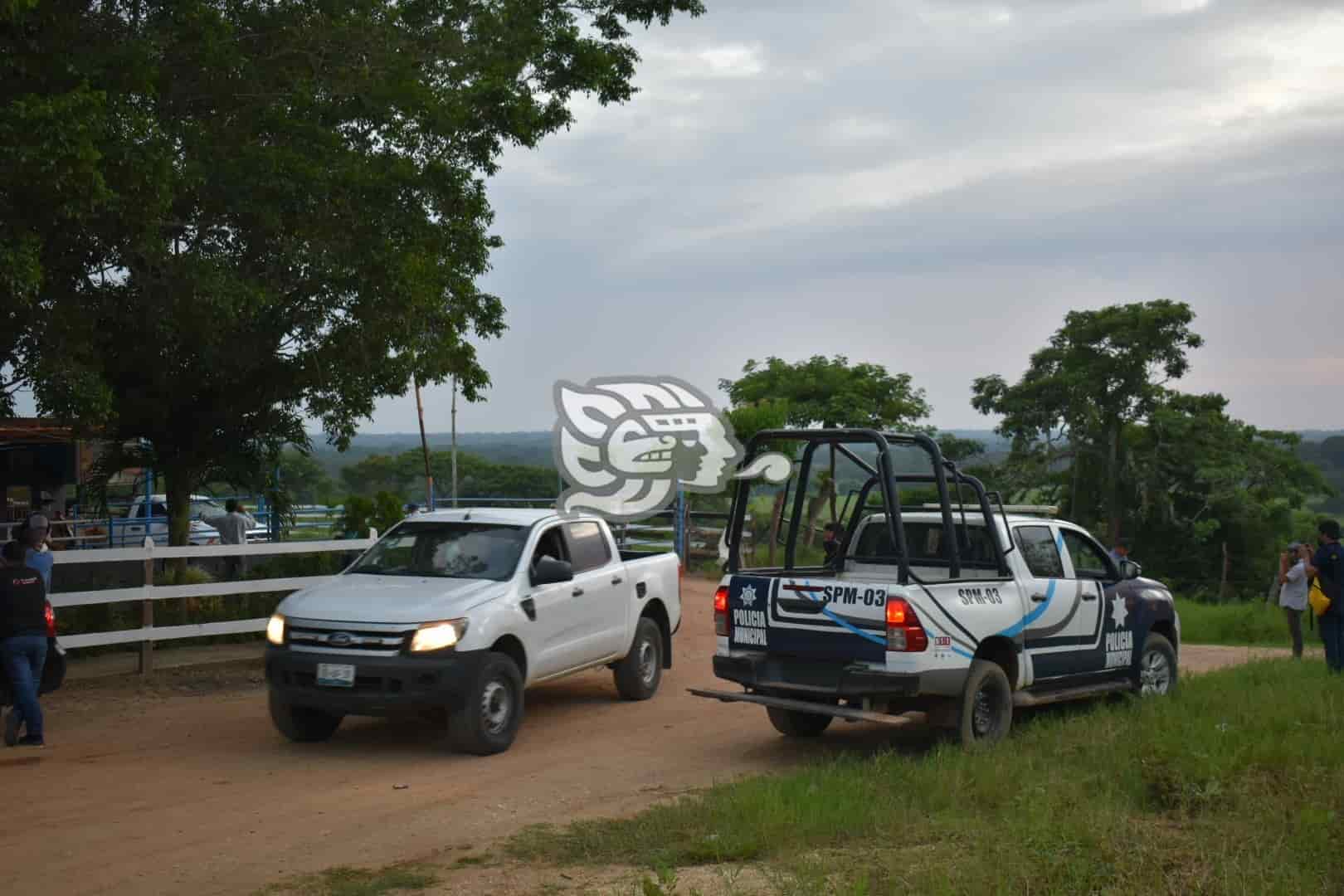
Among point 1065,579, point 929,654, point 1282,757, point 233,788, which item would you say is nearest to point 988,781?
point 929,654

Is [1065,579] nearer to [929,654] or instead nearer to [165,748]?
[929,654]

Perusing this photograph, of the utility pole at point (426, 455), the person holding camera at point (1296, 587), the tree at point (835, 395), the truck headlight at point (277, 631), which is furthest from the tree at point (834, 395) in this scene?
the truck headlight at point (277, 631)

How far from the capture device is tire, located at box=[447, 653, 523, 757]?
10.5 metres

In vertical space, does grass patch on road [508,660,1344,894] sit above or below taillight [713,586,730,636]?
below

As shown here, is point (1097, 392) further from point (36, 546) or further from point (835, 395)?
point (36, 546)

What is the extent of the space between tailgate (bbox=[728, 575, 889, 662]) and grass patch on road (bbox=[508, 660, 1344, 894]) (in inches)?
32.1

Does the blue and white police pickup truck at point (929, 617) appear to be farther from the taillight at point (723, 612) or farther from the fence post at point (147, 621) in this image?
the fence post at point (147, 621)

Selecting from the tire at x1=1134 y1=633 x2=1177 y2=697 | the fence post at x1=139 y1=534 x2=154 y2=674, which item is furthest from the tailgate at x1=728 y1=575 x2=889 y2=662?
the fence post at x1=139 y1=534 x2=154 y2=674

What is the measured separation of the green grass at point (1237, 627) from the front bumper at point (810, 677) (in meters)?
15.5

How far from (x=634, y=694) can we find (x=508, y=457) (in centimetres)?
7609

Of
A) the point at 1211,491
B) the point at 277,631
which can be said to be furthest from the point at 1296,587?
the point at 1211,491

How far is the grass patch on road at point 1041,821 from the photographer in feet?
21.5

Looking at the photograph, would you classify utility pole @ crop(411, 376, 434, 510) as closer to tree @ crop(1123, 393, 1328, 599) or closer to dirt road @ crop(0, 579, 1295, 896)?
dirt road @ crop(0, 579, 1295, 896)

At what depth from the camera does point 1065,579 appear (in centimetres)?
1152
